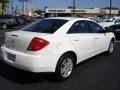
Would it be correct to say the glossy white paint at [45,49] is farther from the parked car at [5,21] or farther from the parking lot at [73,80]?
the parked car at [5,21]

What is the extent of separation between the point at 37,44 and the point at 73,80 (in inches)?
54.2

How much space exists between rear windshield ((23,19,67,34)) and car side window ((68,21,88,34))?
0.28 meters

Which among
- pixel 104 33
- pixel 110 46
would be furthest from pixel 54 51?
pixel 110 46

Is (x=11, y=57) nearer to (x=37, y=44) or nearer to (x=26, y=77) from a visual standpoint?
(x=26, y=77)

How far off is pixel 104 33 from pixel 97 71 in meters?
1.70

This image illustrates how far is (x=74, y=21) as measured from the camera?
651 centimetres

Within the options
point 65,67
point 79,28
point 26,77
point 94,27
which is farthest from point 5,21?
point 65,67

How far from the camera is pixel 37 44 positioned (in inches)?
214

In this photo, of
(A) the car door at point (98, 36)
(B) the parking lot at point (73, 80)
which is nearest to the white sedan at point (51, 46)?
(A) the car door at point (98, 36)

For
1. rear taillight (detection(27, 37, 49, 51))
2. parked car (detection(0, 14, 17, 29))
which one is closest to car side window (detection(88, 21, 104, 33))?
rear taillight (detection(27, 37, 49, 51))

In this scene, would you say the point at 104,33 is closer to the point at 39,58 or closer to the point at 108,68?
the point at 108,68

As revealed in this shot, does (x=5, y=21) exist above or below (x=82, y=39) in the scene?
above

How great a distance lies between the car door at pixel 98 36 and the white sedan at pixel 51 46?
155 millimetres

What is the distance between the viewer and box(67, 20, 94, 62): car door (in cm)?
624
